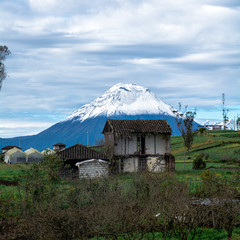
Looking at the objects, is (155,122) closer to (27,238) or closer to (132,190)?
(132,190)

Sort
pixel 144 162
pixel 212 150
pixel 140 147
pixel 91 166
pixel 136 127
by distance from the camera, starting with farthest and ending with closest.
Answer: pixel 212 150, pixel 136 127, pixel 140 147, pixel 144 162, pixel 91 166

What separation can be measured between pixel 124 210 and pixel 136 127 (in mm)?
27136

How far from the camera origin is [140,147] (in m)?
41.1

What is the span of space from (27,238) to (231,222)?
681cm

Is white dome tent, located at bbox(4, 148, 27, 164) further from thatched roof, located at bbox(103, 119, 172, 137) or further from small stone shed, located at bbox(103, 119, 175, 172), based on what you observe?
small stone shed, located at bbox(103, 119, 175, 172)

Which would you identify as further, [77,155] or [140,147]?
[140,147]

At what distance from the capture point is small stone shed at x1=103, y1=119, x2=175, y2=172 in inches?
1598

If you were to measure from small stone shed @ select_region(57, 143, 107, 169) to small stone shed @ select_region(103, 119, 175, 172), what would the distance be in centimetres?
219

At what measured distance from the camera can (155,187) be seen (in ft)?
64.8

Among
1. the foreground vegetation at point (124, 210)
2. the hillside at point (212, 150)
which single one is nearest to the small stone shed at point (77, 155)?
the foreground vegetation at point (124, 210)

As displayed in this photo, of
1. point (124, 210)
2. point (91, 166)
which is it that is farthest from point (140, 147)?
point (124, 210)

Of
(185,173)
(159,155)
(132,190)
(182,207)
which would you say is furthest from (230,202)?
(159,155)

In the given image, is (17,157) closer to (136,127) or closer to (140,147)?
(136,127)

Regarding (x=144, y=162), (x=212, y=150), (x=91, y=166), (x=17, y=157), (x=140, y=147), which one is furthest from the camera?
(x=17, y=157)
